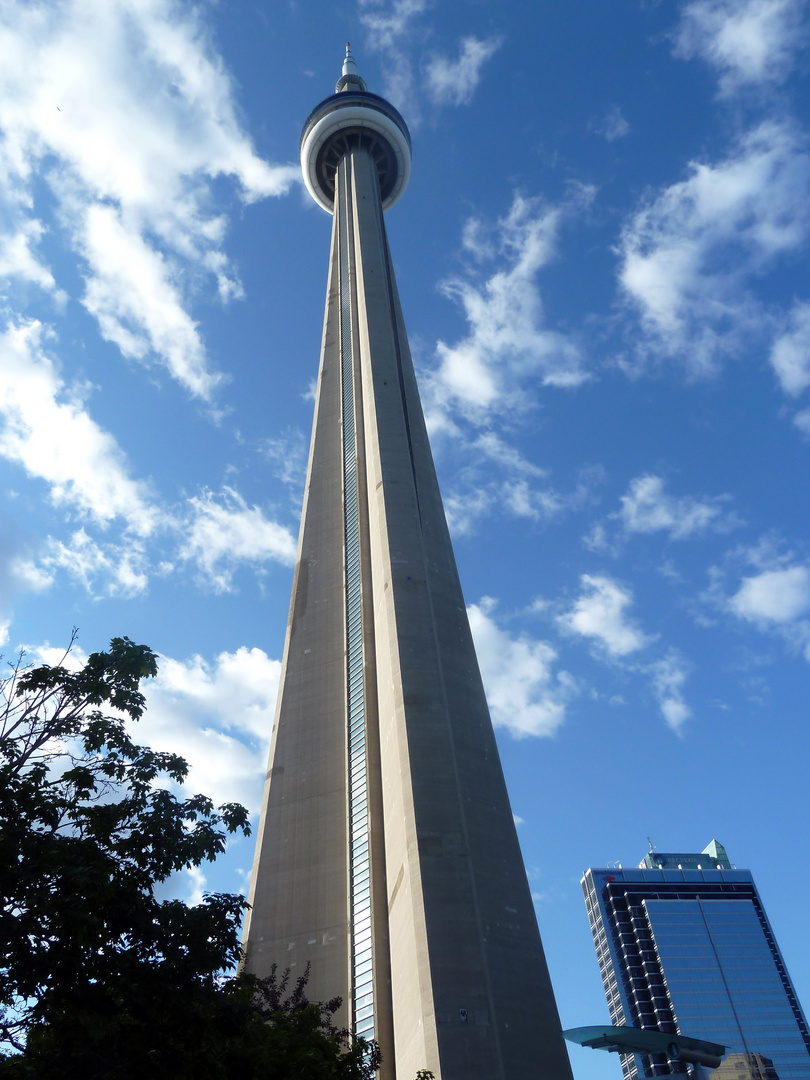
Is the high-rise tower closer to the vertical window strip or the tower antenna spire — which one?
the vertical window strip

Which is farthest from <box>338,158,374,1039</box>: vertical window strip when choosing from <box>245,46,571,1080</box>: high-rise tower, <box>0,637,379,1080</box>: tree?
<box>0,637,379,1080</box>: tree

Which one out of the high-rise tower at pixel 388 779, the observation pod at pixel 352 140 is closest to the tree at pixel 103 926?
the high-rise tower at pixel 388 779

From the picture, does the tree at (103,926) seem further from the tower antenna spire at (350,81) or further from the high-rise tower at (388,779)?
the tower antenna spire at (350,81)

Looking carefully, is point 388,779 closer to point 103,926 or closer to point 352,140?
point 103,926

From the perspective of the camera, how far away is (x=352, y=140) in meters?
56.6

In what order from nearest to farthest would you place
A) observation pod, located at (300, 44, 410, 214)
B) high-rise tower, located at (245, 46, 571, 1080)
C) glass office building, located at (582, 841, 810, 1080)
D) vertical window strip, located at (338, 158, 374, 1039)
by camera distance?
high-rise tower, located at (245, 46, 571, 1080)
vertical window strip, located at (338, 158, 374, 1039)
observation pod, located at (300, 44, 410, 214)
glass office building, located at (582, 841, 810, 1080)

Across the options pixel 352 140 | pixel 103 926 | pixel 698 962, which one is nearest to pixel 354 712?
pixel 103 926

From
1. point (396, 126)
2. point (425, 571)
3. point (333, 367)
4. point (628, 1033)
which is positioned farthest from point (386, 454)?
point (396, 126)

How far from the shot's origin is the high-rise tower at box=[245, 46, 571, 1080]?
1678 centimetres

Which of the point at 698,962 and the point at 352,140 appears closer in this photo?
the point at 352,140

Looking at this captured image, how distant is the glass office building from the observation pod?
101 metres

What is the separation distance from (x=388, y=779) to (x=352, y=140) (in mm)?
46726

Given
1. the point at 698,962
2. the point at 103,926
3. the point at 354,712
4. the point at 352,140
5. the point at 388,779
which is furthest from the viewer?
the point at 698,962

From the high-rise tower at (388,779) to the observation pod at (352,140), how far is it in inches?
645
